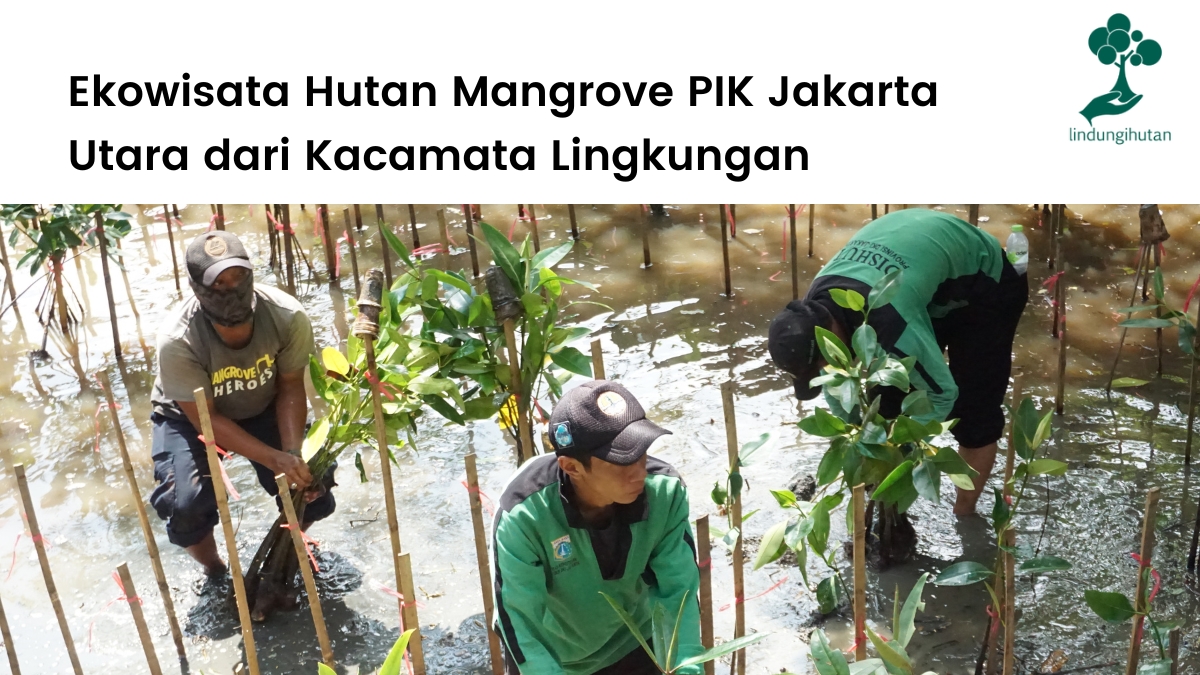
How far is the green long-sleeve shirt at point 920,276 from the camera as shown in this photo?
325cm

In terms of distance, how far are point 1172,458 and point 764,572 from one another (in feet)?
5.16

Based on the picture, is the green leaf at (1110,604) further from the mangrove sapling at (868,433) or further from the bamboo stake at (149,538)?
the bamboo stake at (149,538)

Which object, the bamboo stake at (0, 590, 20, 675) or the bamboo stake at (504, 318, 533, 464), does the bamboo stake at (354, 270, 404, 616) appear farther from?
the bamboo stake at (0, 590, 20, 675)

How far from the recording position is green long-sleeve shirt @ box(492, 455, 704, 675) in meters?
2.51

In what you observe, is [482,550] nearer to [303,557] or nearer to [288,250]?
[303,557]

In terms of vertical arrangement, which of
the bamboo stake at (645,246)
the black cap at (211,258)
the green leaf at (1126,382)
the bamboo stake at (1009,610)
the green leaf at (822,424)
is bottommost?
the bamboo stake at (1009,610)

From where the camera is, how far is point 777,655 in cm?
341

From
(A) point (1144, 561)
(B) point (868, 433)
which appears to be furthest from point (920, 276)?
(A) point (1144, 561)

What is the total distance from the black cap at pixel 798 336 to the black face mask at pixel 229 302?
5.18 ft

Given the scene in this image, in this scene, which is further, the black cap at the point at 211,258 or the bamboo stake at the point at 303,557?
the black cap at the point at 211,258

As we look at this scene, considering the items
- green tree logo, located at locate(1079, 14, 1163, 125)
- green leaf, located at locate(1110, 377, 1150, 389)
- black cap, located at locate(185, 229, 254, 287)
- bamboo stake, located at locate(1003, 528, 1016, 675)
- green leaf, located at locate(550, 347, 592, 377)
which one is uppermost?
green tree logo, located at locate(1079, 14, 1163, 125)

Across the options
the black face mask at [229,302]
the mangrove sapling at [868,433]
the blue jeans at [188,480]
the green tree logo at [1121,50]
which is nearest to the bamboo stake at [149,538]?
the blue jeans at [188,480]

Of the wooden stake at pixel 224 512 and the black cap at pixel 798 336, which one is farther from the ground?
the black cap at pixel 798 336

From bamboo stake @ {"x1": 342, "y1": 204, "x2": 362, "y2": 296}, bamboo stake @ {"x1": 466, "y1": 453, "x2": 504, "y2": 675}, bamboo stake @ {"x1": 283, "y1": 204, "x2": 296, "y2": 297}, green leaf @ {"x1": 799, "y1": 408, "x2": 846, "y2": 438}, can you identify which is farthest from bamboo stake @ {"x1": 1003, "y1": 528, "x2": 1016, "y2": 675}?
bamboo stake @ {"x1": 283, "y1": 204, "x2": 296, "y2": 297}
